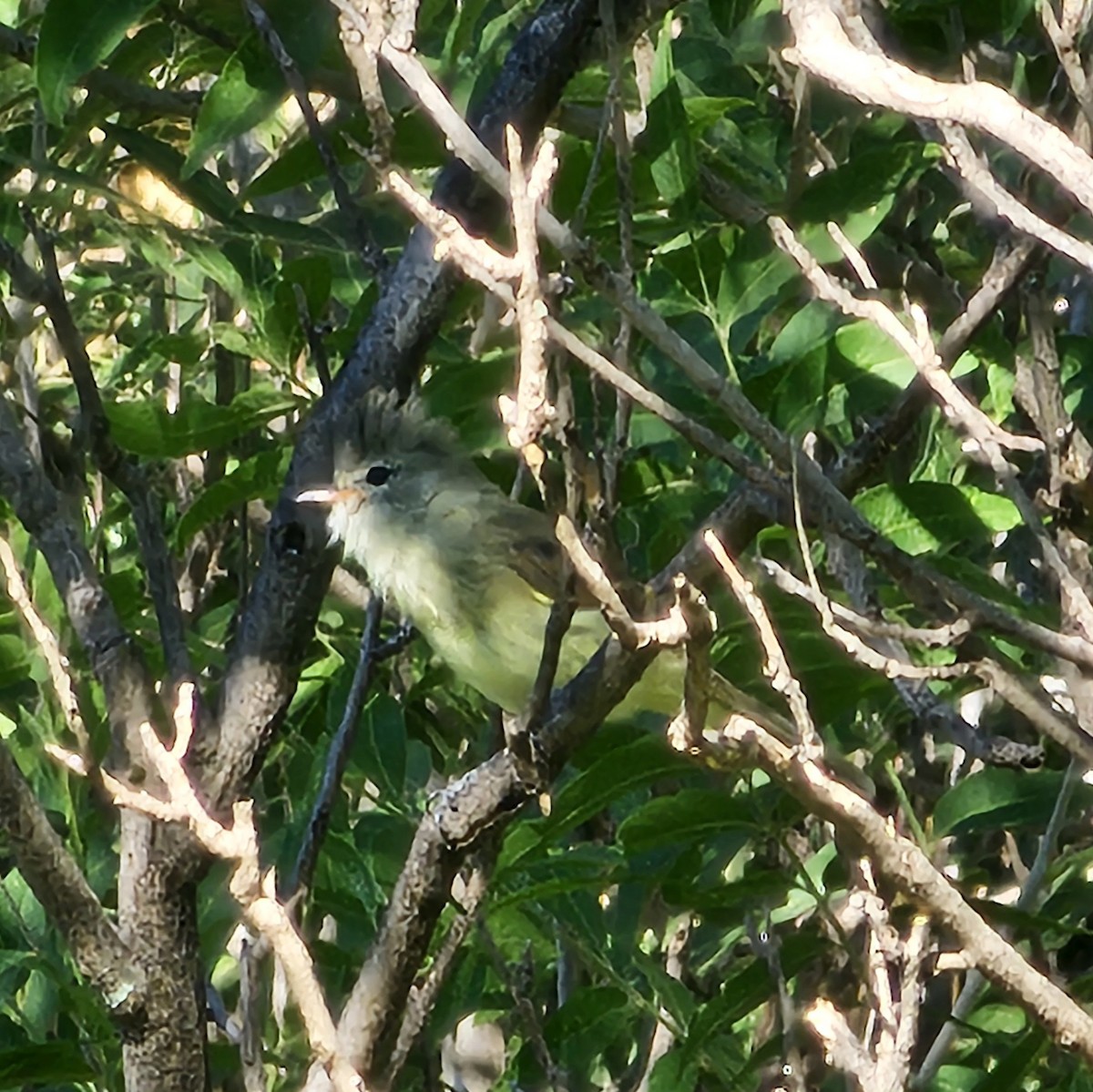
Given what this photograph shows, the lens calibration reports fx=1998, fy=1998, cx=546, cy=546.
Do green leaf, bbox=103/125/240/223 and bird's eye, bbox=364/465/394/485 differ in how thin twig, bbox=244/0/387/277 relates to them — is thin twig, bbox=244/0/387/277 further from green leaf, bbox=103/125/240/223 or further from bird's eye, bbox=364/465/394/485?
bird's eye, bbox=364/465/394/485

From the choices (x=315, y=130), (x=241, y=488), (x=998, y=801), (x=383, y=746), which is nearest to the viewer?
(x=315, y=130)

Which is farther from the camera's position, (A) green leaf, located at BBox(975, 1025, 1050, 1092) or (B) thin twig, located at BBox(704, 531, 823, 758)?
(A) green leaf, located at BBox(975, 1025, 1050, 1092)

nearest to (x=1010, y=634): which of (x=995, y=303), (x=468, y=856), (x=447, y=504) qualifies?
(x=995, y=303)

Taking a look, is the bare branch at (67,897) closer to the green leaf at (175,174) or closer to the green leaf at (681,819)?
the green leaf at (681,819)

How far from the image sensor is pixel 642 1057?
3279 mm

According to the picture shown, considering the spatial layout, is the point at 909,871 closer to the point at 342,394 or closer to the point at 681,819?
the point at 681,819

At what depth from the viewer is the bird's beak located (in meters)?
2.54

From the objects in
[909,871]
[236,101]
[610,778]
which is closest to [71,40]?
[236,101]

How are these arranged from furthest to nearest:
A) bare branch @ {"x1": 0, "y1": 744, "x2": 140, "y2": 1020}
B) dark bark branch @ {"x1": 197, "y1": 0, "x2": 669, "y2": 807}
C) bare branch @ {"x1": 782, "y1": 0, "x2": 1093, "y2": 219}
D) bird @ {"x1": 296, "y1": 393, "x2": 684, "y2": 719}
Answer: bird @ {"x1": 296, "y1": 393, "x2": 684, "y2": 719}, dark bark branch @ {"x1": 197, "y1": 0, "x2": 669, "y2": 807}, bare branch @ {"x1": 0, "y1": 744, "x2": 140, "y2": 1020}, bare branch @ {"x1": 782, "y1": 0, "x2": 1093, "y2": 219}

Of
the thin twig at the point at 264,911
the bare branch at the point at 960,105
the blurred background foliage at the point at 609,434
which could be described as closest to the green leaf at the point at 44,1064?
the blurred background foliage at the point at 609,434

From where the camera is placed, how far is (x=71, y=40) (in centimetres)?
224

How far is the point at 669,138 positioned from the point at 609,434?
53cm

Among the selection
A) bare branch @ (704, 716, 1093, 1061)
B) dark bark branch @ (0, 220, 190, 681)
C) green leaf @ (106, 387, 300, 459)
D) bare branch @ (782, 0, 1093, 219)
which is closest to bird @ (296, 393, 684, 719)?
green leaf @ (106, 387, 300, 459)

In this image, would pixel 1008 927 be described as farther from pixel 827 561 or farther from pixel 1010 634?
pixel 1010 634
